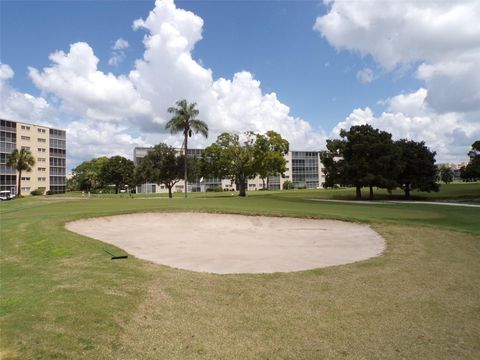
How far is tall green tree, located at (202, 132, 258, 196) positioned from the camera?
6136 cm

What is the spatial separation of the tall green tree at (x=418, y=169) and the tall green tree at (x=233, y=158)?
973 inches

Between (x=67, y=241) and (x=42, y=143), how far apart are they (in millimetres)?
109224

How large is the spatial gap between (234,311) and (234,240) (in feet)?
32.9

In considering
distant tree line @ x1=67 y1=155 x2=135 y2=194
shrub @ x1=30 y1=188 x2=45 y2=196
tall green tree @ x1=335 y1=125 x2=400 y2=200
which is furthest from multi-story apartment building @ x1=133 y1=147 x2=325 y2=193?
tall green tree @ x1=335 y1=125 x2=400 y2=200

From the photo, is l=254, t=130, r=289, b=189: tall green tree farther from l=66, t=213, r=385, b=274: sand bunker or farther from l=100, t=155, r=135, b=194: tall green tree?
l=100, t=155, r=135, b=194: tall green tree

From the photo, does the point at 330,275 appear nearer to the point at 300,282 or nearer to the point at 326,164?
the point at 300,282

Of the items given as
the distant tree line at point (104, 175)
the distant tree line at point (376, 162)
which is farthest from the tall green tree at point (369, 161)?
the distant tree line at point (104, 175)

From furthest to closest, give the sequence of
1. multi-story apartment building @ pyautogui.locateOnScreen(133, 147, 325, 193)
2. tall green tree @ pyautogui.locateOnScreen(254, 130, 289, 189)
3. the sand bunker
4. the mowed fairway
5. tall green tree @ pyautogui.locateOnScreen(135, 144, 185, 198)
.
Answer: multi-story apartment building @ pyautogui.locateOnScreen(133, 147, 325, 193)
tall green tree @ pyautogui.locateOnScreen(135, 144, 185, 198)
tall green tree @ pyautogui.locateOnScreen(254, 130, 289, 189)
the sand bunker
the mowed fairway

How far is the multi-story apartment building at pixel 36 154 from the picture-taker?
95062mm

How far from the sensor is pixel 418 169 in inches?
2272

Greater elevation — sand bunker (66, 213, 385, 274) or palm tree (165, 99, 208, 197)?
palm tree (165, 99, 208, 197)

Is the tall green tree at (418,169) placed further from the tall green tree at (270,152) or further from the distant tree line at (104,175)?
the distant tree line at (104,175)

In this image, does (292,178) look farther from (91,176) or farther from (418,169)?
(418,169)

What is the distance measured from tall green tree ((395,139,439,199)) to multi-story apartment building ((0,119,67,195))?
97.9m
